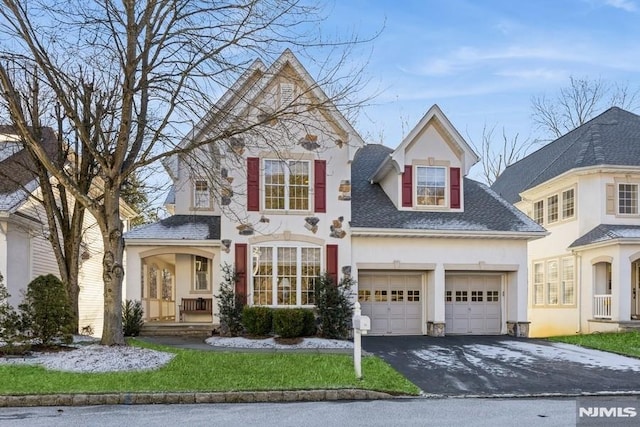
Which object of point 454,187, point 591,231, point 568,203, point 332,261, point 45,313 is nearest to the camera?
point 45,313

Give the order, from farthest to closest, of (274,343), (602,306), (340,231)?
(602,306) < (340,231) < (274,343)

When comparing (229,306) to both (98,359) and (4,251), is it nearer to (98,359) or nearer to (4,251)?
(98,359)

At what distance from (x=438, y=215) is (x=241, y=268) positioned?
6.50 m

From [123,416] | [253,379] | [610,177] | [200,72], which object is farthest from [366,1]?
[610,177]

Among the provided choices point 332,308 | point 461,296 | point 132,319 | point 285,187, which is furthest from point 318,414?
point 461,296

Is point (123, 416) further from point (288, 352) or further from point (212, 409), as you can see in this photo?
point (288, 352)

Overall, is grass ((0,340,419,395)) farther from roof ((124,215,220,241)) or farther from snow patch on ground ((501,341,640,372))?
roof ((124,215,220,241))

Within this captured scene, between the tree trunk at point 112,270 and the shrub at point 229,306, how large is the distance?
469 cm

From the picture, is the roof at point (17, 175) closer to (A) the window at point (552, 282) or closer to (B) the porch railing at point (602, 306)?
(B) the porch railing at point (602, 306)

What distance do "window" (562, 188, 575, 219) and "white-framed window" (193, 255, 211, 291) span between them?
1348 cm

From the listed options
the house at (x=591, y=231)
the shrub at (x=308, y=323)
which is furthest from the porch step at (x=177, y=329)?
the house at (x=591, y=231)

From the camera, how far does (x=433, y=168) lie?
63.7 ft

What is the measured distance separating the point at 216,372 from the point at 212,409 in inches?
88.9

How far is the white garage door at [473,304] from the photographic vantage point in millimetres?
19484
